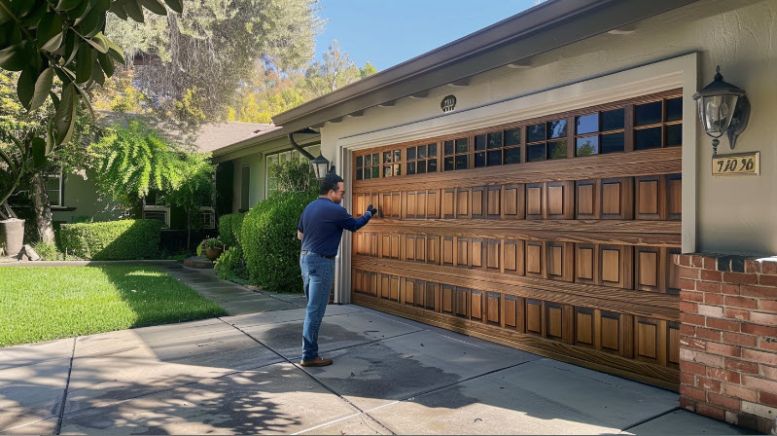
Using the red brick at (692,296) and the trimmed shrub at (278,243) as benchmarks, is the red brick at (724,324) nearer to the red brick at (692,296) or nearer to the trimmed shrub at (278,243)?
the red brick at (692,296)

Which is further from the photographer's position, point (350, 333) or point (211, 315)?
point (211, 315)

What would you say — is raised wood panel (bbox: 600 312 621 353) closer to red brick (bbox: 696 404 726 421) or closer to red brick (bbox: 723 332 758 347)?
red brick (bbox: 696 404 726 421)

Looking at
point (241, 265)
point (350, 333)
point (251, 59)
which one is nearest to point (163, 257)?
point (241, 265)

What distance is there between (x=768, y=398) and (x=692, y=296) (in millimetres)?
759

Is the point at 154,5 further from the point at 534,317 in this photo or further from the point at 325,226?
the point at 534,317

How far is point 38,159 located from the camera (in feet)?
4.87

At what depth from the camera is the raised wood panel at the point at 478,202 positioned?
6020 mm

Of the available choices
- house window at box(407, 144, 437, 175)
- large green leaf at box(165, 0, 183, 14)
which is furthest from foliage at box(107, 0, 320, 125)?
large green leaf at box(165, 0, 183, 14)

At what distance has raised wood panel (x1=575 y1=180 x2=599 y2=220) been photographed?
189 inches

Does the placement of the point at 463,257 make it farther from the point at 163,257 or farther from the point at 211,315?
the point at 163,257

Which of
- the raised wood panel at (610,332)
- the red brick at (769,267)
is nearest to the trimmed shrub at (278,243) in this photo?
the raised wood panel at (610,332)

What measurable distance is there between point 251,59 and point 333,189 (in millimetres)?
16257

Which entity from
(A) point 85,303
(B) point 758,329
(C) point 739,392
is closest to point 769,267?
(B) point 758,329

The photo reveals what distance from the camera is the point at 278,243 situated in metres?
9.55
